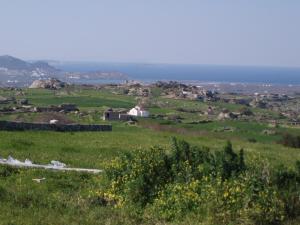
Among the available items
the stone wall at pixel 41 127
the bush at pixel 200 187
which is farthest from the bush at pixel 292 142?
the bush at pixel 200 187

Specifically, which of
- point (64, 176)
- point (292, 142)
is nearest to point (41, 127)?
point (64, 176)

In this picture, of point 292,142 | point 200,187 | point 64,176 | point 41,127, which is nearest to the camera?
point 200,187

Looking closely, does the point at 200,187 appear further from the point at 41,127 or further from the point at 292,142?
the point at 292,142

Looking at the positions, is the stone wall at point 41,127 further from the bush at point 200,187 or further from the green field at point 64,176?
the bush at point 200,187

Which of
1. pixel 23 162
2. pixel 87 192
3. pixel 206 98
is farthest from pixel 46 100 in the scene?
pixel 87 192

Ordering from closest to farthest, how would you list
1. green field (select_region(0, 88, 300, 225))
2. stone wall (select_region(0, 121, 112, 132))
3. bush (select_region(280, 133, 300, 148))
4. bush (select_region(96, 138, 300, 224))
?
bush (select_region(96, 138, 300, 224)), green field (select_region(0, 88, 300, 225)), stone wall (select_region(0, 121, 112, 132)), bush (select_region(280, 133, 300, 148))

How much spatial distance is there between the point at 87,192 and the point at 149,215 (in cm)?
287

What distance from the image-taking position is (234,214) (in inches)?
414

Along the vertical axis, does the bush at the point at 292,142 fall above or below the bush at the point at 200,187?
below

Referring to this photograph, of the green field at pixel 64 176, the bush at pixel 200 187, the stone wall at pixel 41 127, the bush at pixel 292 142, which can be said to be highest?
the bush at pixel 200 187

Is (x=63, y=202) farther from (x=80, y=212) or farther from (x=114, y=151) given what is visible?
(x=114, y=151)

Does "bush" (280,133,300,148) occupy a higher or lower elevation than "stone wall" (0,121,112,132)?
lower

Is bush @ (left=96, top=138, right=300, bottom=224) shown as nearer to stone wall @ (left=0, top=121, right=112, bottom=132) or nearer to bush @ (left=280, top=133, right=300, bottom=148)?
stone wall @ (left=0, top=121, right=112, bottom=132)

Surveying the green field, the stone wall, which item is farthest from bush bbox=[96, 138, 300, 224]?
the stone wall
